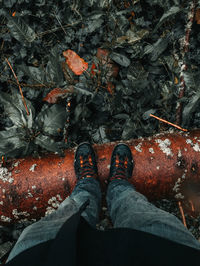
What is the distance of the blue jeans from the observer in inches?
30.7

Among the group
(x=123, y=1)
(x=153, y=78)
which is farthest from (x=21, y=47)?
(x=153, y=78)

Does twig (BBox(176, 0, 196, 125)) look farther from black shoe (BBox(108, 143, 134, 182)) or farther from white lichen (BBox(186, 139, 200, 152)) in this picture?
black shoe (BBox(108, 143, 134, 182))

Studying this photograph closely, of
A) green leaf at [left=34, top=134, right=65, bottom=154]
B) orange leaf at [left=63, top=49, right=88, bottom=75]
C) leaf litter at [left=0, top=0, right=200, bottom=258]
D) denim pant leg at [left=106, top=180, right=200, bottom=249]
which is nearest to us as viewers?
denim pant leg at [left=106, top=180, right=200, bottom=249]

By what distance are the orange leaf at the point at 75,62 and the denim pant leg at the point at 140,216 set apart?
86cm

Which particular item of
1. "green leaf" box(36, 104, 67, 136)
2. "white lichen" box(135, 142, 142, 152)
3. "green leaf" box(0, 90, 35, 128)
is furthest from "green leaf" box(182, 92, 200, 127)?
"green leaf" box(0, 90, 35, 128)

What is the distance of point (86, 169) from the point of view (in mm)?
1260

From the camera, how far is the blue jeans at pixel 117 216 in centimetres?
78

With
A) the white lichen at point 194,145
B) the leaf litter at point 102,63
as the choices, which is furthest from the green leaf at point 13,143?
the white lichen at point 194,145

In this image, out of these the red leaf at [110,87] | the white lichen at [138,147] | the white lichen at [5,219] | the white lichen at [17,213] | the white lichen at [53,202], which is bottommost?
the white lichen at [5,219]

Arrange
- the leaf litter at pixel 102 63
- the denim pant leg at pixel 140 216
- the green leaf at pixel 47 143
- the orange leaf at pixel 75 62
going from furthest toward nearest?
the orange leaf at pixel 75 62, the leaf litter at pixel 102 63, the green leaf at pixel 47 143, the denim pant leg at pixel 140 216

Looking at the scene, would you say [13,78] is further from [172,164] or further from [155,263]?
[155,263]

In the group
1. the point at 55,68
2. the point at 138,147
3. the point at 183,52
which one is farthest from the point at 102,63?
the point at 138,147

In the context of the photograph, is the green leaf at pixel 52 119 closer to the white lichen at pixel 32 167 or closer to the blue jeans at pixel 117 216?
the white lichen at pixel 32 167

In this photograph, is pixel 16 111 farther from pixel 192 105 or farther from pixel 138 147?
pixel 192 105
